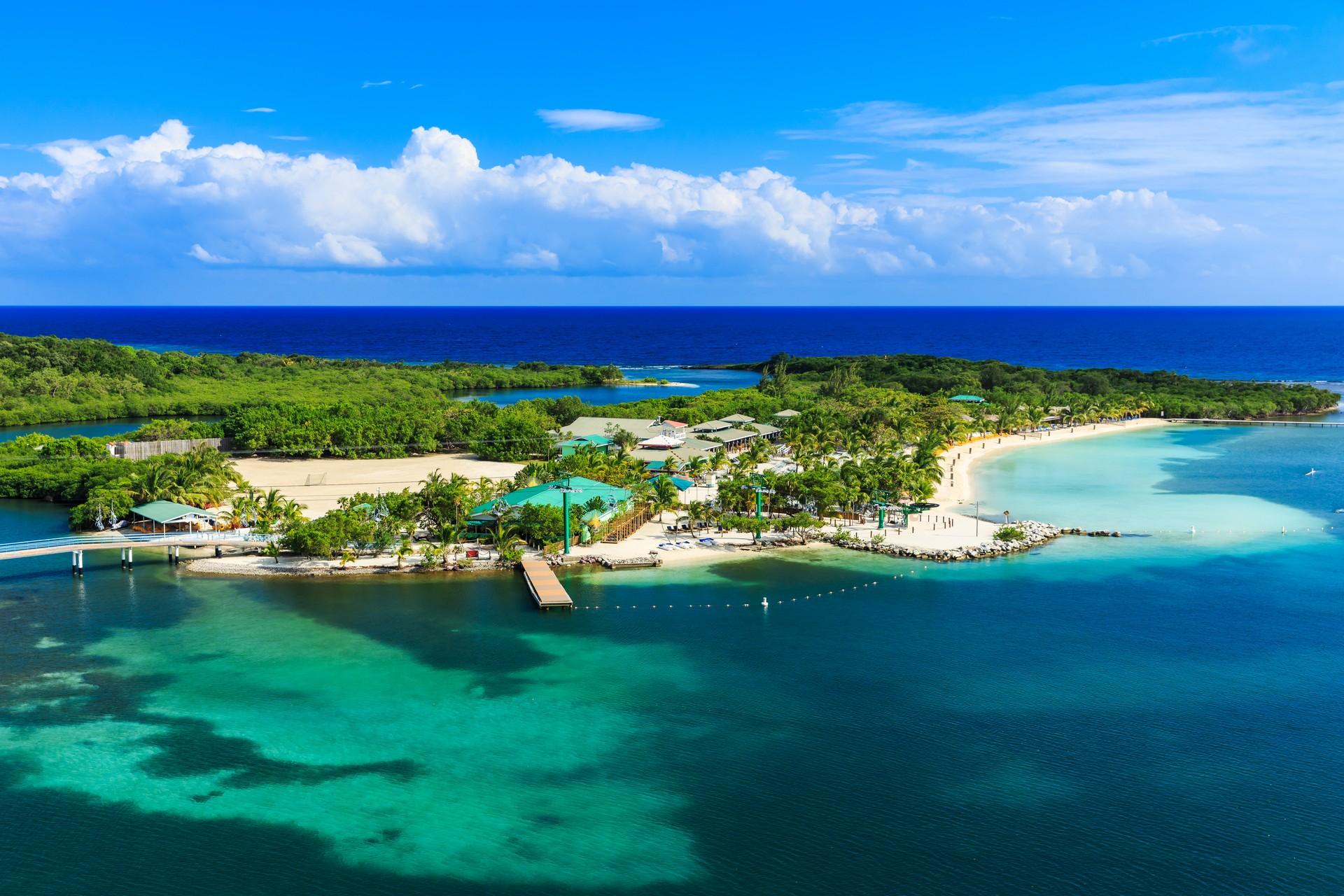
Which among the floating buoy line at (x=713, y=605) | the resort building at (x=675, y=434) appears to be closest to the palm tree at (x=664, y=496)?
the resort building at (x=675, y=434)

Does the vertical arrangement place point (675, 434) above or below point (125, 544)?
above

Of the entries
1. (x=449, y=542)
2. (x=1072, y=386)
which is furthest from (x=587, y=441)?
(x=1072, y=386)

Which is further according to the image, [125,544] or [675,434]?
[675,434]

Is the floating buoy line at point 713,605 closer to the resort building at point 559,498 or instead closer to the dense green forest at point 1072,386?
the resort building at point 559,498

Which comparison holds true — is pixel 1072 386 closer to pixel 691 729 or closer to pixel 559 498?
pixel 559 498

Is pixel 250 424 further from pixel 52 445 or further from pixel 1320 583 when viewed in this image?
pixel 1320 583

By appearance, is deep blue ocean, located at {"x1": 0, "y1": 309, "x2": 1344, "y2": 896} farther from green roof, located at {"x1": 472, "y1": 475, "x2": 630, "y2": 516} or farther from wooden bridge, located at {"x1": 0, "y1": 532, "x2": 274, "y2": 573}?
green roof, located at {"x1": 472, "y1": 475, "x2": 630, "y2": 516}
